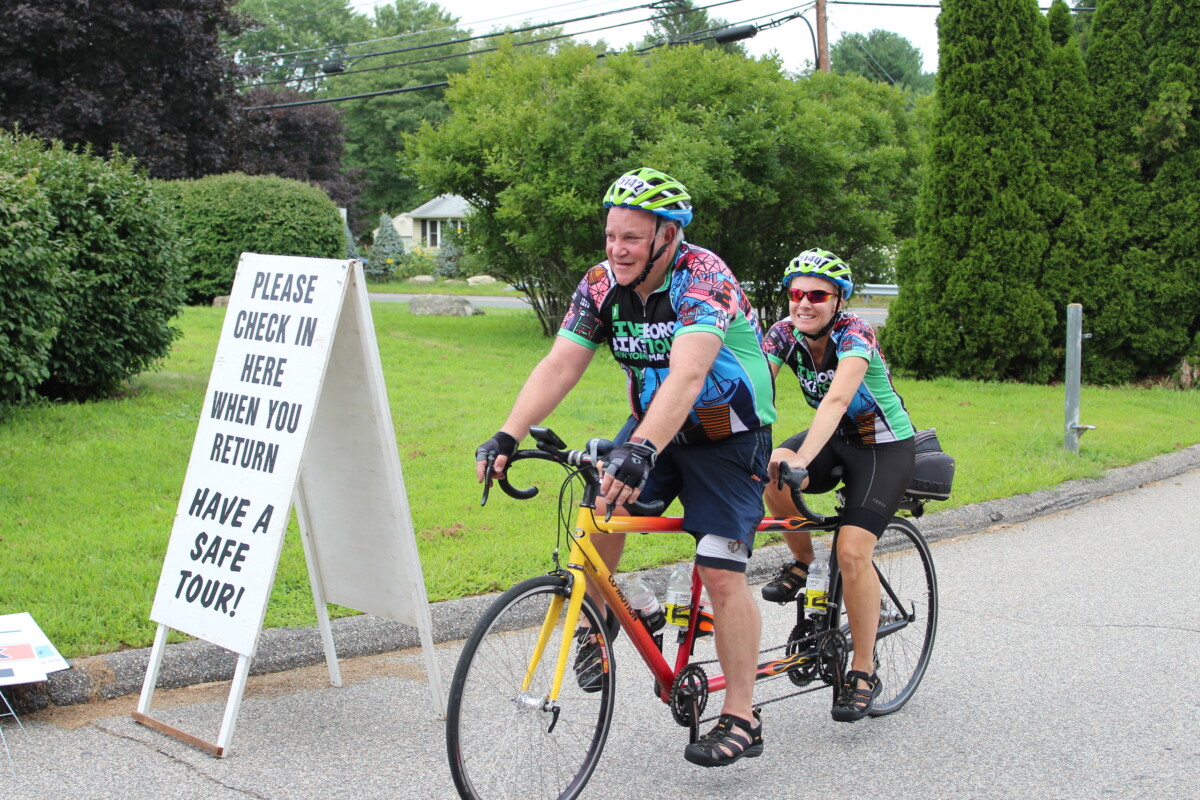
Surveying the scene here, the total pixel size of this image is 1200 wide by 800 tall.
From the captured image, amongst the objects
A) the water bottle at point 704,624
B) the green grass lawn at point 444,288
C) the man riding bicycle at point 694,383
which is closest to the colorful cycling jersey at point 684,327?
the man riding bicycle at point 694,383

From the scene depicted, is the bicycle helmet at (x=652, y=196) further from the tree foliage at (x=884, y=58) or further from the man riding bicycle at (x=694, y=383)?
the tree foliage at (x=884, y=58)

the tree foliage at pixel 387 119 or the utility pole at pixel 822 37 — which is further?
the tree foliage at pixel 387 119

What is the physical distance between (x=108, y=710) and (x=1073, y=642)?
14.3 ft

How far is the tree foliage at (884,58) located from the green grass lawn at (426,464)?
69494mm

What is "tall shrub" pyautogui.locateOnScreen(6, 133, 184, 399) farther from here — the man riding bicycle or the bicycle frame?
the bicycle frame

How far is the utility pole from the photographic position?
25797 mm

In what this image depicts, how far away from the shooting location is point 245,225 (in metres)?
22.5

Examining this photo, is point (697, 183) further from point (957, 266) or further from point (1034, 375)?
point (1034, 375)

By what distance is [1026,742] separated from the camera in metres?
4.34

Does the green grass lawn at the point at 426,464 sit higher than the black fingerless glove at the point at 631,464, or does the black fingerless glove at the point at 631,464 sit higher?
the black fingerless glove at the point at 631,464

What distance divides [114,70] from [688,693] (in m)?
29.3

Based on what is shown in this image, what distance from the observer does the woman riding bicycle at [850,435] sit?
171 inches

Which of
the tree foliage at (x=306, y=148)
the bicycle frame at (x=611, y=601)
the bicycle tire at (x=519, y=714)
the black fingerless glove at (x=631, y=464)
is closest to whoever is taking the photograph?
the black fingerless glove at (x=631, y=464)

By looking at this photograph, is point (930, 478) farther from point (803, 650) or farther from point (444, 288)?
point (444, 288)
